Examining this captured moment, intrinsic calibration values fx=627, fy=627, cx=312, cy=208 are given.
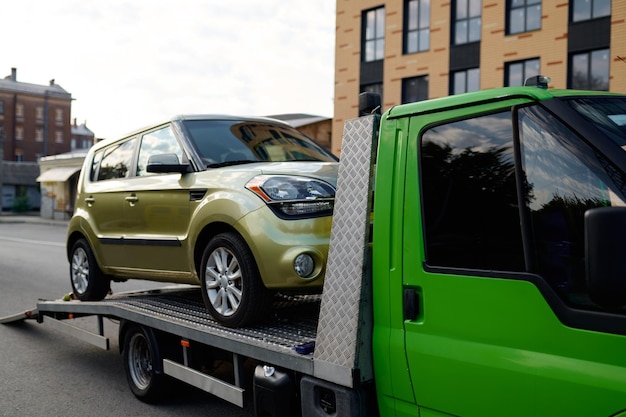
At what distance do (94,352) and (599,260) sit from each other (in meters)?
5.89

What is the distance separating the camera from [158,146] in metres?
5.40

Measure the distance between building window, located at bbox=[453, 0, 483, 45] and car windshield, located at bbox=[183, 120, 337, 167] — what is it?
18.4 metres

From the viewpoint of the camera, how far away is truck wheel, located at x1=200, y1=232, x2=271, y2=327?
13.1 ft

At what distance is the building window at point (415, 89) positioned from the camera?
23.8m

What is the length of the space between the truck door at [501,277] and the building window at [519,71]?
761 inches

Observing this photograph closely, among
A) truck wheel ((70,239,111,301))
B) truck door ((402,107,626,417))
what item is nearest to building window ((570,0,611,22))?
truck wheel ((70,239,111,301))

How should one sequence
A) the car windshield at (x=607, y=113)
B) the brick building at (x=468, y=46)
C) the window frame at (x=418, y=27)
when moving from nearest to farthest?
1. the car windshield at (x=607, y=113)
2. the brick building at (x=468, y=46)
3. the window frame at (x=418, y=27)

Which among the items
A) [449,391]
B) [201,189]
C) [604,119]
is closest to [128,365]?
[201,189]

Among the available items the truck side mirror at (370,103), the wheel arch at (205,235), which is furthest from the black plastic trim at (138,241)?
the truck side mirror at (370,103)

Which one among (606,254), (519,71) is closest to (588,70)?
(519,71)

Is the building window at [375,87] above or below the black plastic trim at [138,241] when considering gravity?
above

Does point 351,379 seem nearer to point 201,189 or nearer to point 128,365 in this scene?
point 201,189

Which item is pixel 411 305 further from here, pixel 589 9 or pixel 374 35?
pixel 374 35

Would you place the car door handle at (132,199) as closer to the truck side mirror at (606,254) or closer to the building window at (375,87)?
the truck side mirror at (606,254)
